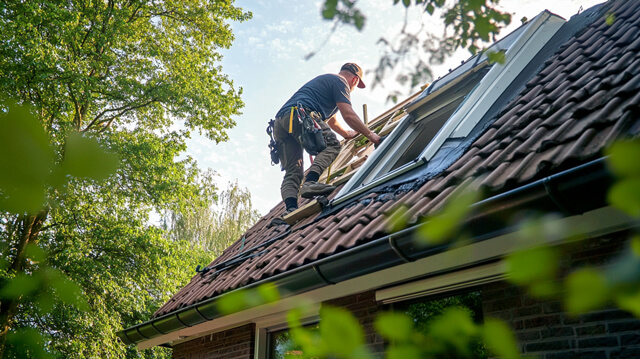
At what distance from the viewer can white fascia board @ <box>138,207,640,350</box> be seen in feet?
7.52

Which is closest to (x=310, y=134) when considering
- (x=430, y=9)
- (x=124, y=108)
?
(x=430, y=9)

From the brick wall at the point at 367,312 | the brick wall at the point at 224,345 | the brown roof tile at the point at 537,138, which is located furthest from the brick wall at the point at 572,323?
the brick wall at the point at 224,345

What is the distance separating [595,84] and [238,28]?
44.0 ft

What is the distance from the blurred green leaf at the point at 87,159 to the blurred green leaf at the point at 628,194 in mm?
878

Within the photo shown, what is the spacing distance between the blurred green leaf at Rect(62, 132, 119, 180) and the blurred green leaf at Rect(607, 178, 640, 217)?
0.88m

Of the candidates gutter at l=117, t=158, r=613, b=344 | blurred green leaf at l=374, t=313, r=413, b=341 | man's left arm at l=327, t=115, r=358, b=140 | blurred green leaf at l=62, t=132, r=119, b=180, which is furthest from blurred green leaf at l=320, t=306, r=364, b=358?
man's left arm at l=327, t=115, r=358, b=140

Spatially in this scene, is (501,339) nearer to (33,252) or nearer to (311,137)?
(33,252)

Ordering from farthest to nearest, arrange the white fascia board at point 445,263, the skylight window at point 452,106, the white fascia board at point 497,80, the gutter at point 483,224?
the skylight window at point 452,106, the white fascia board at point 497,80, the white fascia board at point 445,263, the gutter at point 483,224

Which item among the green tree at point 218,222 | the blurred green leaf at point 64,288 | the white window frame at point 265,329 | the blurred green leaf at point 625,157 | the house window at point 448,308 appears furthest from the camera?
the green tree at point 218,222

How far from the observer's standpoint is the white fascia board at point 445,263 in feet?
7.52

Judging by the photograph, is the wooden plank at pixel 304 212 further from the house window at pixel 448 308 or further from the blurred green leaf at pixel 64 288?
the blurred green leaf at pixel 64 288

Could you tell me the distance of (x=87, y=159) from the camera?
2.56 ft

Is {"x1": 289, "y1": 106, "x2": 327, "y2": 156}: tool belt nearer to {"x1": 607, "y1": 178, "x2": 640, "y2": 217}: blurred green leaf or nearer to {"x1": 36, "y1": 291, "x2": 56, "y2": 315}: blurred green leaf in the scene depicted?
{"x1": 36, "y1": 291, "x2": 56, "y2": 315}: blurred green leaf

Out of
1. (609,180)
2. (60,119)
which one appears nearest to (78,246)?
(60,119)
